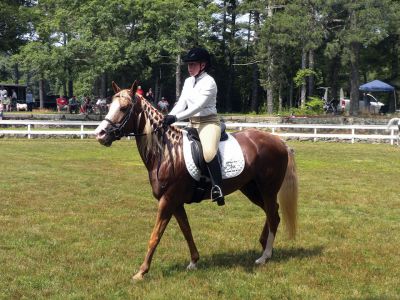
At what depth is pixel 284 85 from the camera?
160 ft

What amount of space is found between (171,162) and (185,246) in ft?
6.19

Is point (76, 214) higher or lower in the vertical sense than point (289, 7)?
lower

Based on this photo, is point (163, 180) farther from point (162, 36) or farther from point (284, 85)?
point (284, 85)

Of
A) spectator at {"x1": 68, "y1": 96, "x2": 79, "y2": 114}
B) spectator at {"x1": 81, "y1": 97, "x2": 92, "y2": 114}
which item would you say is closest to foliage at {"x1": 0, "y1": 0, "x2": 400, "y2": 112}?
spectator at {"x1": 81, "y1": 97, "x2": 92, "y2": 114}

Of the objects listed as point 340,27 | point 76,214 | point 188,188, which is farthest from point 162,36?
point 188,188

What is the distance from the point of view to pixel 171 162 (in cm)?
657

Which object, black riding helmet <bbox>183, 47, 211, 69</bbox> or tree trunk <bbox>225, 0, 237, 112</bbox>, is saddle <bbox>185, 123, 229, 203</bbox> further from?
tree trunk <bbox>225, 0, 237, 112</bbox>

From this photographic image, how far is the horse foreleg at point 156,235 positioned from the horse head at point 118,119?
3.23ft

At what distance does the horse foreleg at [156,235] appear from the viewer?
6359mm

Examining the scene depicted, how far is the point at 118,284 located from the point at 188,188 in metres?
1.46

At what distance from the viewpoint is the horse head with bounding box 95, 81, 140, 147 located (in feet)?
20.7

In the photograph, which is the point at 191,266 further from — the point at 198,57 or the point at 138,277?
the point at 198,57

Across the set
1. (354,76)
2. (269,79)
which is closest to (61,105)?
(269,79)

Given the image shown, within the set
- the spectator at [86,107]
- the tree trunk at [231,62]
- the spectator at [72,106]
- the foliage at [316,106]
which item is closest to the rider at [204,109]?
the foliage at [316,106]
